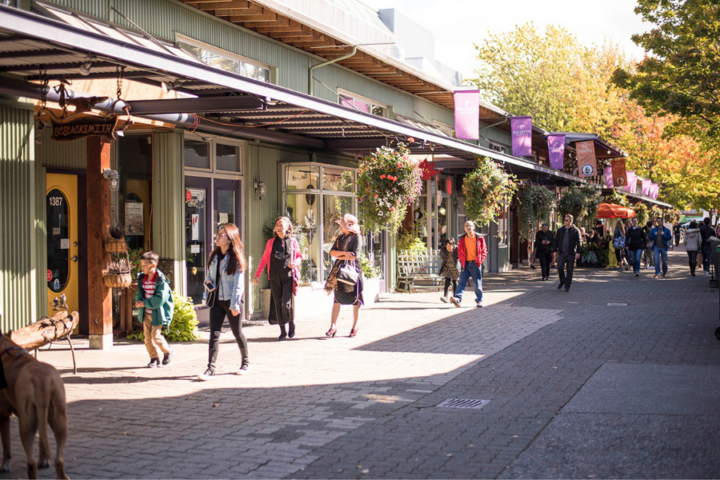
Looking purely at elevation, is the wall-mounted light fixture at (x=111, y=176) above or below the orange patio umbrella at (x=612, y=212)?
below

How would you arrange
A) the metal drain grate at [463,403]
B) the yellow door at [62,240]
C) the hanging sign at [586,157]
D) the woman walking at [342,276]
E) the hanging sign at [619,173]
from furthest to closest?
the hanging sign at [619,173]
the hanging sign at [586,157]
the woman walking at [342,276]
the yellow door at [62,240]
the metal drain grate at [463,403]

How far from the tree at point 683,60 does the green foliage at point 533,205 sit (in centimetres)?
431

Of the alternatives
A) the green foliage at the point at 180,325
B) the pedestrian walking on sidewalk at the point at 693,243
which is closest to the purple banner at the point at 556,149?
the pedestrian walking on sidewalk at the point at 693,243

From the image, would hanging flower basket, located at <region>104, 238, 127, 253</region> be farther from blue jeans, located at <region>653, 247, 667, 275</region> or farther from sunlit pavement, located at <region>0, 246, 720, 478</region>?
blue jeans, located at <region>653, 247, 667, 275</region>

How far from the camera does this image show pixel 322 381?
8109mm

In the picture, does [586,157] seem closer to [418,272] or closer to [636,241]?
[636,241]

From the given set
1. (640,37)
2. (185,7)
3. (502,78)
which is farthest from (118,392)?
(502,78)

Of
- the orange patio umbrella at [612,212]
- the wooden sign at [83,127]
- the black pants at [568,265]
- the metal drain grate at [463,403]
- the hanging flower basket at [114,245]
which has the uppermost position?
the wooden sign at [83,127]

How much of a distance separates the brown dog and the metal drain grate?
3.45 meters

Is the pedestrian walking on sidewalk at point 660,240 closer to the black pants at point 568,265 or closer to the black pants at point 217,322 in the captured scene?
the black pants at point 568,265

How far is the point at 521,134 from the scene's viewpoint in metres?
22.6

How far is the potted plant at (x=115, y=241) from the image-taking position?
383 inches

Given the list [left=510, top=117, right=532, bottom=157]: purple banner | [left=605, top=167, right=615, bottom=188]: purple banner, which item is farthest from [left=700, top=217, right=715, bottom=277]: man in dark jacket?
[left=605, top=167, right=615, bottom=188]: purple banner

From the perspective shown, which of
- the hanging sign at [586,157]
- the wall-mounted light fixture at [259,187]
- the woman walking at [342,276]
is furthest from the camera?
the hanging sign at [586,157]
